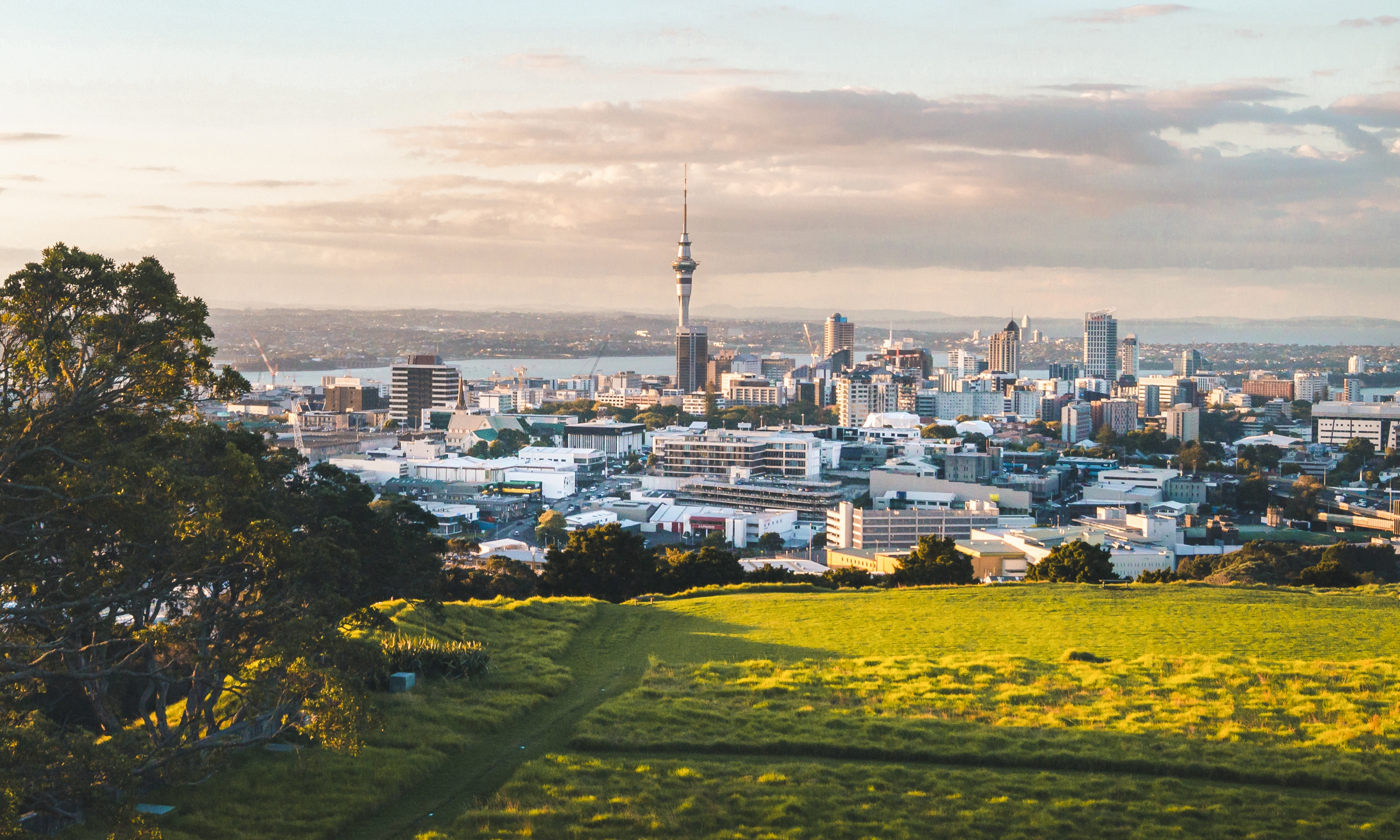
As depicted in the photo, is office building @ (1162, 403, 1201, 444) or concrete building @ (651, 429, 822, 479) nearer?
concrete building @ (651, 429, 822, 479)

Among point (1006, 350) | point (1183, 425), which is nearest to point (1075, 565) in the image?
point (1183, 425)

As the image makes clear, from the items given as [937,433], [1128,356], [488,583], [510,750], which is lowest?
[937,433]

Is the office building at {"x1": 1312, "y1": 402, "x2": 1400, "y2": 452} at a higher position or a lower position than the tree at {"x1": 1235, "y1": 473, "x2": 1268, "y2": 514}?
higher

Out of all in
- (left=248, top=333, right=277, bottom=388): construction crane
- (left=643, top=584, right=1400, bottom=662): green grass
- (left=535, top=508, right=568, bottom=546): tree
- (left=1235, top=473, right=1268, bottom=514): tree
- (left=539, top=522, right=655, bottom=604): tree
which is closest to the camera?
(left=643, top=584, right=1400, bottom=662): green grass

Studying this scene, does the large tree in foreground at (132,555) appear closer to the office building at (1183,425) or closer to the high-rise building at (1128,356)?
the office building at (1183,425)

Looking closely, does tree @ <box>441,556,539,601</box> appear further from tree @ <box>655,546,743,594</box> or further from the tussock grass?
the tussock grass

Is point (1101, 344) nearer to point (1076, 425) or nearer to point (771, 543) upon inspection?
point (1076, 425)

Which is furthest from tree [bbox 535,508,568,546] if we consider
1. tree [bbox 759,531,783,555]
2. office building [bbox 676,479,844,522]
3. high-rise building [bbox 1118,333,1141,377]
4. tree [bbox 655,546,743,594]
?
high-rise building [bbox 1118,333,1141,377]

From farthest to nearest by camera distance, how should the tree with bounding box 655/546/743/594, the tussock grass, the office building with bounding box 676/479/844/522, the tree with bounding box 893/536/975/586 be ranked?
the office building with bounding box 676/479/844/522 < the tree with bounding box 893/536/975/586 < the tree with bounding box 655/546/743/594 < the tussock grass
